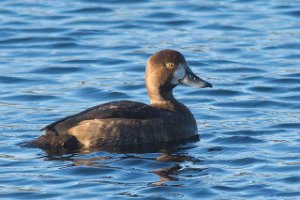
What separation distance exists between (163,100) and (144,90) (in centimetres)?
214

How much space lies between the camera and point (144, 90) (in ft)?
49.0

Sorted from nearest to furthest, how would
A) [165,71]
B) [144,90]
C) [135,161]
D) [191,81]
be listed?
[135,161], [165,71], [191,81], [144,90]

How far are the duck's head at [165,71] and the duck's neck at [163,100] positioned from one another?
1 cm

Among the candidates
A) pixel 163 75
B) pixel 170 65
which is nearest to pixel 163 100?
pixel 163 75

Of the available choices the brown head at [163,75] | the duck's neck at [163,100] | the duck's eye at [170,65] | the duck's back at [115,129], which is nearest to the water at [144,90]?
the duck's back at [115,129]

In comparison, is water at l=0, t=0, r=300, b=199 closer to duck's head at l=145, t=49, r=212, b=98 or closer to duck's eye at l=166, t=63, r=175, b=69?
duck's head at l=145, t=49, r=212, b=98

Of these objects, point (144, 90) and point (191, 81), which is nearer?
point (191, 81)

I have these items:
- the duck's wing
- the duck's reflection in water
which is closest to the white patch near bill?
the duck's wing

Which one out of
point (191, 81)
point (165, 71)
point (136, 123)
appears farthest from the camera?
point (191, 81)

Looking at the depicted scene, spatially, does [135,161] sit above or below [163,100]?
below

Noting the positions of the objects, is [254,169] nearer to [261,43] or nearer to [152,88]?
[152,88]

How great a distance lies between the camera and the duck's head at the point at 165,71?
1276cm

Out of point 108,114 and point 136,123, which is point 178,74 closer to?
point 136,123

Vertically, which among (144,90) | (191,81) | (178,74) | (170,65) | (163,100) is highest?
(170,65)
